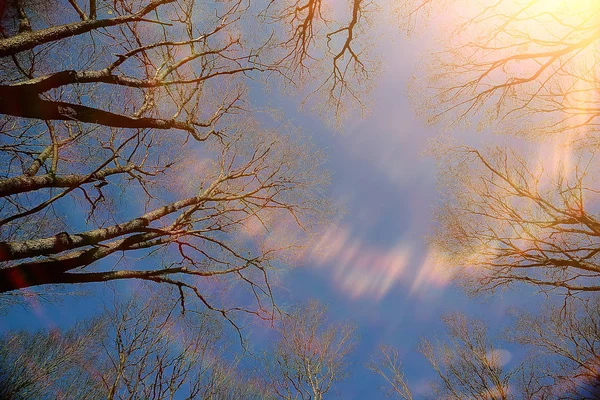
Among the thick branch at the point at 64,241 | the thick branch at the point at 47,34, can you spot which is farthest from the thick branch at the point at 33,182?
the thick branch at the point at 47,34

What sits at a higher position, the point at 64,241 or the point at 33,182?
the point at 33,182

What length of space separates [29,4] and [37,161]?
1841 millimetres

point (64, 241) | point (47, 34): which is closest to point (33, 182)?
point (64, 241)

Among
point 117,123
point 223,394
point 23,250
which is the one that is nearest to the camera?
point 23,250

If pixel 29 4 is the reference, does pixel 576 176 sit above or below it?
above

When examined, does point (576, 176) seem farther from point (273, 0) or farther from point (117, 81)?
point (117, 81)

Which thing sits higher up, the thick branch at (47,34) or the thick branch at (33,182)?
the thick branch at (47,34)

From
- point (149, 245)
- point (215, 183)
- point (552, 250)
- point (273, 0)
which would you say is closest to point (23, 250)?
point (149, 245)

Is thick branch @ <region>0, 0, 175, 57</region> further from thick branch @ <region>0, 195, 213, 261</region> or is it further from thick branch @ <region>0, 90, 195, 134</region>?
thick branch @ <region>0, 195, 213, 261</region>

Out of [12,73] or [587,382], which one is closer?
[12,73]

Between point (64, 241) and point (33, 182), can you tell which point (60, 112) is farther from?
point (64, 241)

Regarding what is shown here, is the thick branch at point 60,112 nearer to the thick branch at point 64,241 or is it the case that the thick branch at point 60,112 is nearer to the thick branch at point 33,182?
the thick branch at point 33,182

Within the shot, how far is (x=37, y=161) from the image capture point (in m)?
3.59

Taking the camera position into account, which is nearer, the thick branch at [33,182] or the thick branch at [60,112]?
the thick branch at [60,112]
